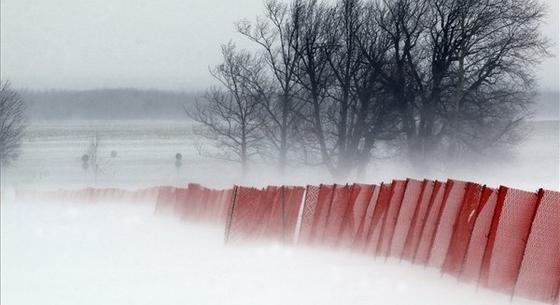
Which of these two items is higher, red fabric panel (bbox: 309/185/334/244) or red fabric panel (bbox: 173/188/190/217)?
red fabric panel (bbox: 309/185/334/244)

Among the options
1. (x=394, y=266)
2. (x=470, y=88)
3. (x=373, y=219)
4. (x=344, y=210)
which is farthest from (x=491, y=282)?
(x=470, y=88)

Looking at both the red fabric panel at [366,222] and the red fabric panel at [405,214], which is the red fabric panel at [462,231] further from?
the red fabric panel at [366,222]

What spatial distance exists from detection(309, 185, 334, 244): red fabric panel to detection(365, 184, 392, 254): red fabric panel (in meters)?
1.51

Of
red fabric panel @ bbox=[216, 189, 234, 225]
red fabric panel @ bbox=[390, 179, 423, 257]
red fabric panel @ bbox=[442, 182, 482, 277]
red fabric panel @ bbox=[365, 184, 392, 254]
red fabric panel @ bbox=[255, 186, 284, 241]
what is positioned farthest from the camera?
red fabric panel @ bbox=[216, 189, 234, 225]

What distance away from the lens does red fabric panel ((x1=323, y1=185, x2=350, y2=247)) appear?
16.1 m

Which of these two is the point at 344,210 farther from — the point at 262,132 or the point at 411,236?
the point at 262,132

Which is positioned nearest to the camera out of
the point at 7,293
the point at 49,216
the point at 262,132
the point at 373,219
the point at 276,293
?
the point at 276,293

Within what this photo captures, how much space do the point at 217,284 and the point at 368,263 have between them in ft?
7.64

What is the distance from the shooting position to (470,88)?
43250 millimetres

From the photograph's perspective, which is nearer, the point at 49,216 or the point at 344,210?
the point at 344,210

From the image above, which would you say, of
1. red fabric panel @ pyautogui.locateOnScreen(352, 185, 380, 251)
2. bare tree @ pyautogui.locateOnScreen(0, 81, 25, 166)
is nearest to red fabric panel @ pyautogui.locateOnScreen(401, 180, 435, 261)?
red fabric panel @ pyautogui.locateOnScreen(352, 185, 380, 251)

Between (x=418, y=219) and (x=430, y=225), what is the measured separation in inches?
13.2

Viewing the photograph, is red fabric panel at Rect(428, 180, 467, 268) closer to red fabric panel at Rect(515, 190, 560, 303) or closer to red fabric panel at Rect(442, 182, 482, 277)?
red fabric panel at Rect(442, 182, 482, 277)

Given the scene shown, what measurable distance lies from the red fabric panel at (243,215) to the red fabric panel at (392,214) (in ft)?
13.8
